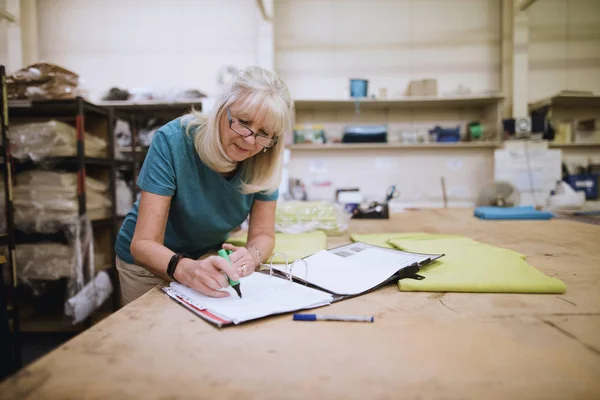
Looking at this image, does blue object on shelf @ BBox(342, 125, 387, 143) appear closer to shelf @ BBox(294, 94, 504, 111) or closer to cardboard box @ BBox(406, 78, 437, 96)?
shelf @ BBox(294, 94, 504, 111)

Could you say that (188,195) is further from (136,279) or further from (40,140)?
(40,140)

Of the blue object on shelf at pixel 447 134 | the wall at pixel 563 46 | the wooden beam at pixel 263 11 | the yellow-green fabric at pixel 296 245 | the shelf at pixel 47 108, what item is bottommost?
the yellow-green fabric at pixel 296 245

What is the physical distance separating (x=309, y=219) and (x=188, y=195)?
764 mm

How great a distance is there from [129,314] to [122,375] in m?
0.22

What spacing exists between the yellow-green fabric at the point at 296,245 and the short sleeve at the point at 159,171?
40 centimetres

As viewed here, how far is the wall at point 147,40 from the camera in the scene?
3805 mm

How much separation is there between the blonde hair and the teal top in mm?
41

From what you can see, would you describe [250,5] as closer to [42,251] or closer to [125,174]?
[125,174]

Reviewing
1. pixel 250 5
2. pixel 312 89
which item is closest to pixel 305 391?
pixel 312 89

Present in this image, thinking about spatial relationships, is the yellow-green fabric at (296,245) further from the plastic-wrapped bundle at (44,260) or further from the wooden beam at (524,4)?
the wooden beam at (524,4)

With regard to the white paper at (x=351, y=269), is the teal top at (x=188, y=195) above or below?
above

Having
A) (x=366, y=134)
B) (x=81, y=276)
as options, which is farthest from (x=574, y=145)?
(x=81, y=276)

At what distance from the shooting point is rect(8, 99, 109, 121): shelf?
2131mm

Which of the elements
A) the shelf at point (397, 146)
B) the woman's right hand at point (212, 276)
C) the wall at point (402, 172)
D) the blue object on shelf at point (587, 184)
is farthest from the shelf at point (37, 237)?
the blue object on shelf at point (587, 184)
